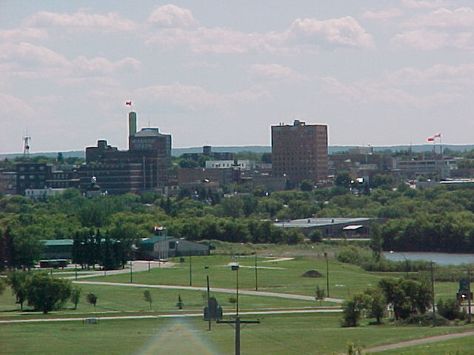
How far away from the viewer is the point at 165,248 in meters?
86.1

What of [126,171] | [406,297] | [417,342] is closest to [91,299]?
[406,297]

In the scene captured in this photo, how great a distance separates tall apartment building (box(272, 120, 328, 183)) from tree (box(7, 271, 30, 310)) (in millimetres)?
119486

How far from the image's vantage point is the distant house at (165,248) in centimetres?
8556

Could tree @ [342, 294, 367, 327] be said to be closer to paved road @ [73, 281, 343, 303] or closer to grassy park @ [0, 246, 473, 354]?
grassy park @ [0, 246, 473, 354]

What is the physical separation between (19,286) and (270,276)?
50.4 feet

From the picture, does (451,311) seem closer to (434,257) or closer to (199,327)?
(199,327)

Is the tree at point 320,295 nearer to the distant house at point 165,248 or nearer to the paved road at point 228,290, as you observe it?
the paved road at point 228,290

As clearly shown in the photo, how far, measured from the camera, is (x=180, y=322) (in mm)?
43562

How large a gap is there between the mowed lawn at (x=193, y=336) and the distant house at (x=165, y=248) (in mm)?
39974

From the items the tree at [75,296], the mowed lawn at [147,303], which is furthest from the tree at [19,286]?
the tree at [75,296]

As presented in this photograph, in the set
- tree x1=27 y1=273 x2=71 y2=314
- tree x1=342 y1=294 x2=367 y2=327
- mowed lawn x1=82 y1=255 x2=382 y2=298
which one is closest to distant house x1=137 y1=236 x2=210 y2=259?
mowed lawn x1=82 y1=255 x2=382 y2=298

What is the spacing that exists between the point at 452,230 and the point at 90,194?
59459 millimetres

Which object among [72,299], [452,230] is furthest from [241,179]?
[72,299]

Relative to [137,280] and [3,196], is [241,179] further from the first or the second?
[137,280]
